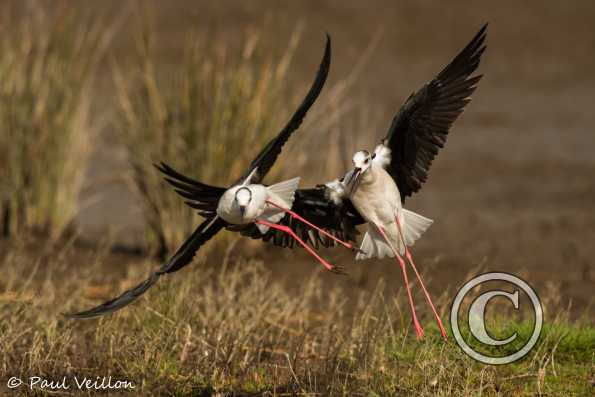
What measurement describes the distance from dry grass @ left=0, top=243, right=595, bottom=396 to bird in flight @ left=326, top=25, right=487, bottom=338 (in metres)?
0.33

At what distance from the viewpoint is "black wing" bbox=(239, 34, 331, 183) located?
15.4 ft

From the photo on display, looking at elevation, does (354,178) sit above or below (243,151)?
below

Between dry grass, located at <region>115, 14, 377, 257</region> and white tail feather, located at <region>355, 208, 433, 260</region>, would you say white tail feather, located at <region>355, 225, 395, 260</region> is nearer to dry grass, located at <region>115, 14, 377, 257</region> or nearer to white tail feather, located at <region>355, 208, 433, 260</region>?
white tail feather, located at <region>355, 208, 433, 260</region>

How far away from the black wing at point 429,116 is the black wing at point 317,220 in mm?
298

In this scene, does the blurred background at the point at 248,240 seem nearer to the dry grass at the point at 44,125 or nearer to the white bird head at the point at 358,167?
the dry grass at the point at 44,125

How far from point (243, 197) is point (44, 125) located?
392 centimetres

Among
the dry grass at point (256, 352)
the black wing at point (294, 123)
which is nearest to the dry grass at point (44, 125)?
the dry grass at point (256, 352)

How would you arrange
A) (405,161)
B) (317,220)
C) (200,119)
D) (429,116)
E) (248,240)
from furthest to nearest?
(248,240) → (200,119) → (317,220) → (405,161) → (429,116)

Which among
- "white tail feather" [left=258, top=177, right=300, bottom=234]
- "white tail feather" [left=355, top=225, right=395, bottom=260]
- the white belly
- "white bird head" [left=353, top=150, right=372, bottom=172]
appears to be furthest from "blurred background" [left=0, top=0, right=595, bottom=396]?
"white bird head" [left=353, top=150, right=372, bottom=172]

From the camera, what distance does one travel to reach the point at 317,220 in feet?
17.6

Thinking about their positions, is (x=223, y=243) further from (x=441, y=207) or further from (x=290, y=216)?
(x=441, y=207)

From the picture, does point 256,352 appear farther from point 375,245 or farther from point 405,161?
point 405,161

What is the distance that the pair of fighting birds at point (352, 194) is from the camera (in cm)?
473

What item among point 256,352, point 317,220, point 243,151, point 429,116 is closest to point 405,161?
point 429,116
